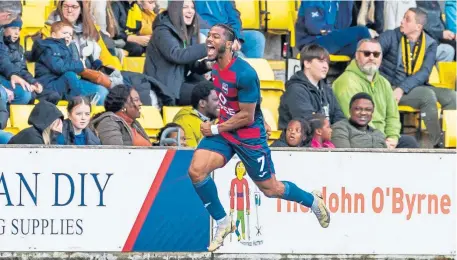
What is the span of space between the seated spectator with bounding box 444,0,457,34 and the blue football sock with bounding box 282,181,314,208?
20.0ft

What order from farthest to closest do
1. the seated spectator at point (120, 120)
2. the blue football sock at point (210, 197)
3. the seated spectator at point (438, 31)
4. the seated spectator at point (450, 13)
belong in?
the seated spectator at point (450, 13), the seated spectator at point (438, 31), the seated spectator at point (120, 120), the blue football sock at point (210, 197)

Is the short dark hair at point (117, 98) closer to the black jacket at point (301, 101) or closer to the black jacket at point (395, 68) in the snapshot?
the black jacket at point (301, 101)

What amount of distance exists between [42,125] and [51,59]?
1796mm

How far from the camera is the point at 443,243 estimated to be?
44.4 ft

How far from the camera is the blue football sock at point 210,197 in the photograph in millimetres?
12359

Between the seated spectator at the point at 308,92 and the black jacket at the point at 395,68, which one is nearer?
the seated spectator at the point at 308,92

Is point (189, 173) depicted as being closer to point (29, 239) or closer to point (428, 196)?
point (29, 239)

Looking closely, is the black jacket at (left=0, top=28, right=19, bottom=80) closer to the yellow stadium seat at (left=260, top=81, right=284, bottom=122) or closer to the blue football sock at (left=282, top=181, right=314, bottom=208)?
the yellow stadium seat at (left=260, top=81, right=284, bottom=122)

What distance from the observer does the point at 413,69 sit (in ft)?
56.2

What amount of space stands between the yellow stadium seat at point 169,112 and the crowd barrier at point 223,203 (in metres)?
2.51

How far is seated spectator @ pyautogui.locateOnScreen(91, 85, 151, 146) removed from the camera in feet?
45.6

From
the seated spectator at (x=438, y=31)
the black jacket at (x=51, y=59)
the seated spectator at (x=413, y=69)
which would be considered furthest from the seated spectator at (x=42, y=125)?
the seated spectator at (x=438, y=31)

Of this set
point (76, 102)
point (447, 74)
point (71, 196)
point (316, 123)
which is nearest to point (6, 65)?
point (76, 102)

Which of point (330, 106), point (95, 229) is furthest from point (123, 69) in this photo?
point (95, 229)
